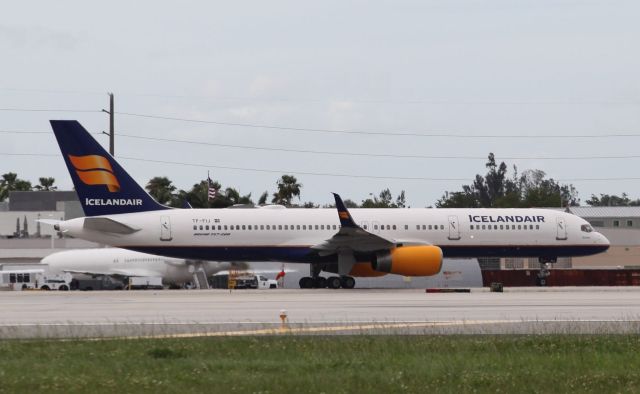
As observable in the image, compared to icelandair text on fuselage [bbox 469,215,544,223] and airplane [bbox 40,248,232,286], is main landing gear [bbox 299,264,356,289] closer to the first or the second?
icelandair text on fuselage [bbox 469,215,544,223]

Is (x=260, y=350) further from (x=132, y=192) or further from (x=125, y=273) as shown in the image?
(x=125, y=273)

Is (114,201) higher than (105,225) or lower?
higher

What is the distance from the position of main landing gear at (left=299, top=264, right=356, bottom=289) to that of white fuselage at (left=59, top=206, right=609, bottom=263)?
101 cm

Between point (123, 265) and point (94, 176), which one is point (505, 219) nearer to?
point (94, 176)

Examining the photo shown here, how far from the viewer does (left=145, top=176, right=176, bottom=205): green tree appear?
378 feet

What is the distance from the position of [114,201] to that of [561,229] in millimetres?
19700

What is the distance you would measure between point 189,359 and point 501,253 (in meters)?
35.4

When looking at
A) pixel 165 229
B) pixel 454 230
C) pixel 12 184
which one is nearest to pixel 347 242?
pixel 454 230

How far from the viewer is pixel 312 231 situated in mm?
49406

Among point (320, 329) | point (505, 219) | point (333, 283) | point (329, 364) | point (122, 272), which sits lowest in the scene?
point (329, 364)

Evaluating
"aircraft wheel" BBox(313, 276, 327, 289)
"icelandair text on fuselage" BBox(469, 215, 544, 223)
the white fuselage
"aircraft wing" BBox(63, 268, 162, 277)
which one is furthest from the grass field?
"aircraft wing" BBox(63, 268, 162, 277)

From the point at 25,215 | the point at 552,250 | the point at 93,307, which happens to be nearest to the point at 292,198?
the point at 25,215

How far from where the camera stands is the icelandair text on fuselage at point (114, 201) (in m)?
45.9

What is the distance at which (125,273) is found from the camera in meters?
69.3
